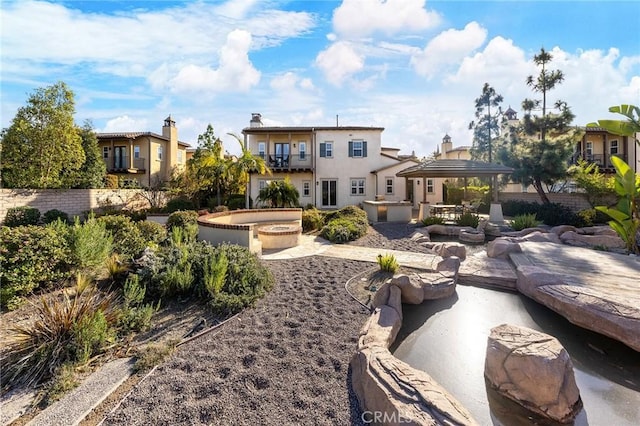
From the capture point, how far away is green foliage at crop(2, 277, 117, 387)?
12.2ft

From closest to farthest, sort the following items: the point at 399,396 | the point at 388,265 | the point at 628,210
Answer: the point at 399,396 → the point at 388,265 → the point at 628,210

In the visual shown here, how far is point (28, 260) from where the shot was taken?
5.64 meters

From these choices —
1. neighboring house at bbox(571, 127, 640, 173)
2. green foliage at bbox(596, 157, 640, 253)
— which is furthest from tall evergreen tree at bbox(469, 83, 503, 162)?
green foliage at bbox(596, 157, 640, 253)

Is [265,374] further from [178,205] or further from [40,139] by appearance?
[178,205]

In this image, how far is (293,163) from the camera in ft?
80.6

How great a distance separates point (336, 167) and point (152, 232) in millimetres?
17296

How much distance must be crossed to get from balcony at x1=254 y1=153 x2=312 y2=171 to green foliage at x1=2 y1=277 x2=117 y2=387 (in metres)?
20.7

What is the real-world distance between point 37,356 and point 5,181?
16.7 meters

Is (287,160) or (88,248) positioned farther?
(287,160)

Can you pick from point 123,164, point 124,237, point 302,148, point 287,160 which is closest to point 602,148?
point 302,148

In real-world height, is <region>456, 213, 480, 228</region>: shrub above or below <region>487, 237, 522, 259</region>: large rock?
above

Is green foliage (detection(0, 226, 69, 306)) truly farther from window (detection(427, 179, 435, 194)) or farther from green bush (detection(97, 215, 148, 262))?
window (detection(427, 179, 435, 194))

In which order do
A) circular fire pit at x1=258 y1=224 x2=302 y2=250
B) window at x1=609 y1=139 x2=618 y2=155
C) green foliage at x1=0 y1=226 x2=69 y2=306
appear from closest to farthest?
green foliage at x1=0 y1=226 x2=69 y2=306, circular fire pit at x1=258 y1=224 x2=302 y2=250, window at x1=609 y1=139 x2=618 y2=155

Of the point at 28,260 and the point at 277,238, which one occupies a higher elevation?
the point at 28,260
